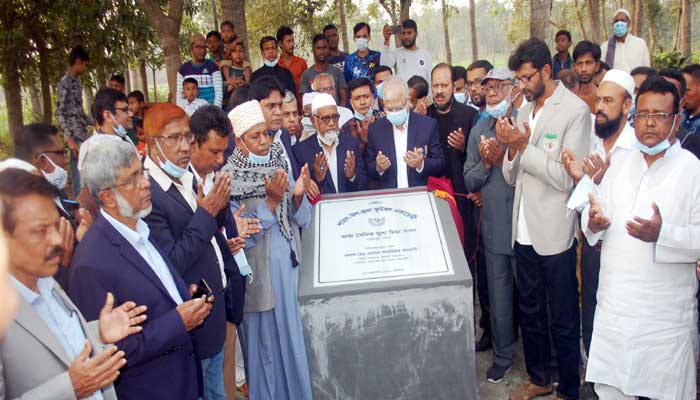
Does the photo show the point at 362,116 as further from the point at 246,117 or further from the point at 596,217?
the point at 596,217

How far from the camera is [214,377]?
136 inches

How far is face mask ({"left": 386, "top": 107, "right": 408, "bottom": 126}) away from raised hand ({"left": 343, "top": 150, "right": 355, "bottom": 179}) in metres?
0.41

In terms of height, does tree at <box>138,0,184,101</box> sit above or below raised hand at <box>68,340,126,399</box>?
above

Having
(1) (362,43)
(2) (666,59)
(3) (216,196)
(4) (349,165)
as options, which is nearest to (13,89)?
(1) (362,43)

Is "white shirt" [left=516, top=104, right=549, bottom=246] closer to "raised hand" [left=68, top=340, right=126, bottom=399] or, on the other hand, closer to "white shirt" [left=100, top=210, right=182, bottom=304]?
"white shirt" [left=100, top=210, right=182, bottom=304]

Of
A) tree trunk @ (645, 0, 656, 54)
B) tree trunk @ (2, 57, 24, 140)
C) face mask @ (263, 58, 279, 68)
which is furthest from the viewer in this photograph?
tree trunk @ (645, 0, 656, 54)

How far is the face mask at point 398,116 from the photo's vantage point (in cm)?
439

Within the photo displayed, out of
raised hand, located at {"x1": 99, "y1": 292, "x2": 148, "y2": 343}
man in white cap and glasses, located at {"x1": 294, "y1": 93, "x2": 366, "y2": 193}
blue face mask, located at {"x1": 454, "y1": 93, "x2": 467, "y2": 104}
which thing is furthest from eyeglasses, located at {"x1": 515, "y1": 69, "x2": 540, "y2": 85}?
blue face mask, located at {"x1": 454, "y1": 93, "x2": 467, "y2": 104}

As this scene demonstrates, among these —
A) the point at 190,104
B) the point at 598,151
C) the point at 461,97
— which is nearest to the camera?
the point at 598,151

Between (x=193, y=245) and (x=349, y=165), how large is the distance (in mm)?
1756

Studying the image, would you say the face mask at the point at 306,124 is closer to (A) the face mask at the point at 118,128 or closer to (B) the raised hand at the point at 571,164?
(A) the face mask at the point at 118,128

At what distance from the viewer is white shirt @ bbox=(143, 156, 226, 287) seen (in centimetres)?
304

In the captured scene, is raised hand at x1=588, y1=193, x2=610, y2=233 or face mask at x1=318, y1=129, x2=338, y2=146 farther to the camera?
face mask at x1=318, y1=129, x2=338, y2=146

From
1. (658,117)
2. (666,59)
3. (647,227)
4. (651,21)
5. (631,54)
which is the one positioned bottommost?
(647,227)
